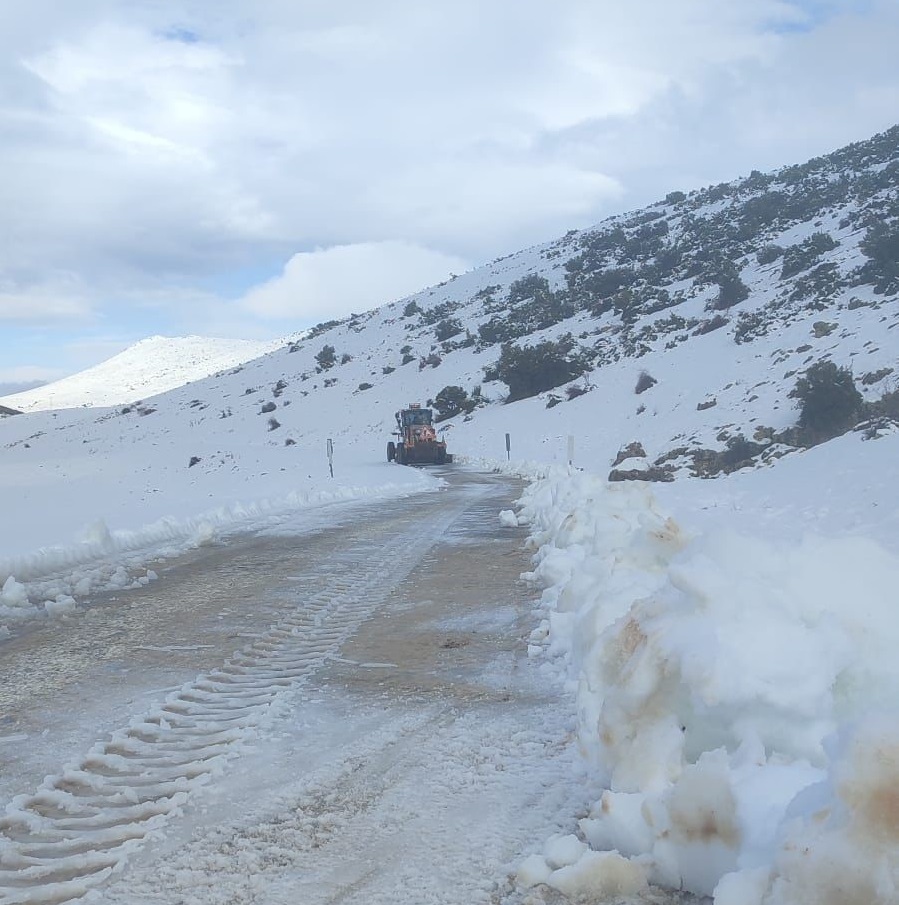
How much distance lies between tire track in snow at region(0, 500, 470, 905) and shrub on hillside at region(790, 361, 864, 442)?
59.8 ft

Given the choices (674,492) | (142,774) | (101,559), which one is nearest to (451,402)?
(674,492)

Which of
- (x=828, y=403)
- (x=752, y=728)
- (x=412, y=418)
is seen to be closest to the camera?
(x=752, y=728)

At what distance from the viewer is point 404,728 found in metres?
4.82

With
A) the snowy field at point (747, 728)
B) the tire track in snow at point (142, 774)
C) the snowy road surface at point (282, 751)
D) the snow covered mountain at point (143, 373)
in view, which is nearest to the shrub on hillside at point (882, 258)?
the snowy road surface at point (282, 751)

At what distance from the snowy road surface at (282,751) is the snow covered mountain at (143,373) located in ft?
409

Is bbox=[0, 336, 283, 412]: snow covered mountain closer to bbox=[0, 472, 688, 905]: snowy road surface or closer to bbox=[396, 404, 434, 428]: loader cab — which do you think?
bbox=[396, 404, 434, 428]: loader cab

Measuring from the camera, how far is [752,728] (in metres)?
3.37

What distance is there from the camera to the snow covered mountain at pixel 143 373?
453 ft

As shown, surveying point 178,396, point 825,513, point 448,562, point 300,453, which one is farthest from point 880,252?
point 178,396

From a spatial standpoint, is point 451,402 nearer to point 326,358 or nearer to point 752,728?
point 326,358

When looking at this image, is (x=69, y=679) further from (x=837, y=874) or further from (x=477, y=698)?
(x=837, y=874)

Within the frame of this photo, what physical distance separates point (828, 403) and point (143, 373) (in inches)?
6228

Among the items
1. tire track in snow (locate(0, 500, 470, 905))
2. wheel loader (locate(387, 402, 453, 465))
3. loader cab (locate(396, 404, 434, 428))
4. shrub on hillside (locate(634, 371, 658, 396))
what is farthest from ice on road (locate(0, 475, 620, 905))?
shrub on hillside (locate(634, 371, 658, 396))

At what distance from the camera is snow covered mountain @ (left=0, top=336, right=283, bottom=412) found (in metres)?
138
